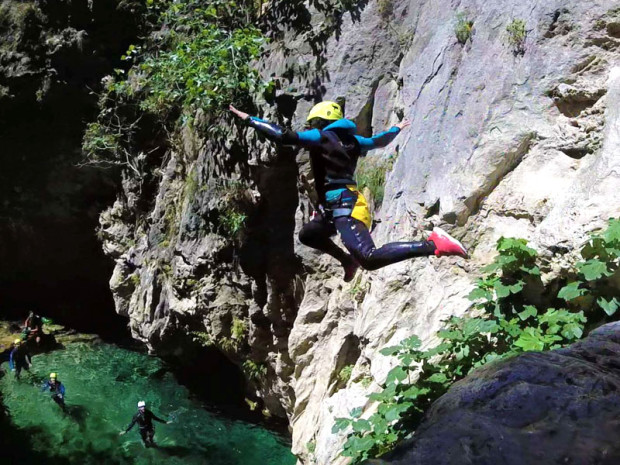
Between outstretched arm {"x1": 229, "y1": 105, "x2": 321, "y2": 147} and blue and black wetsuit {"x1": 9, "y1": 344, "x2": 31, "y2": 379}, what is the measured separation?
10778mm

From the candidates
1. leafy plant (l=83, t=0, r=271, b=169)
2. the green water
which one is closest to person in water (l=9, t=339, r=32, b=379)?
the green water

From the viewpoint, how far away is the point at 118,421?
10.7 metres

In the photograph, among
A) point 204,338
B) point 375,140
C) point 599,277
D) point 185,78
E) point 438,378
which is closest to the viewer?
point 599,277

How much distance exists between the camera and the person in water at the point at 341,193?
3.94 m

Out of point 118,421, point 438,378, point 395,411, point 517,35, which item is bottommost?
point 118,421

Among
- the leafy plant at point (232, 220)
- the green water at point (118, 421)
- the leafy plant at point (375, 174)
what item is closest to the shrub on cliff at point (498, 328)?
the leafy plant at point (375, 174)

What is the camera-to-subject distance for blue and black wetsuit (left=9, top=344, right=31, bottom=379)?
1236 cm

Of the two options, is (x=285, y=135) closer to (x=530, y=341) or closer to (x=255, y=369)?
(x=530, y=341)

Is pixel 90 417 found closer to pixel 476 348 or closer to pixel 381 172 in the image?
pixel 381 172

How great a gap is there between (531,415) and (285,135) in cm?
250

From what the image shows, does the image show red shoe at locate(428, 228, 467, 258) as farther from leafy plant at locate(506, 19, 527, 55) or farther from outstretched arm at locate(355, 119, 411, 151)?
leafy plant at locate(506, 19, 527, 55)

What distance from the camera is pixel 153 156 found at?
1122cm

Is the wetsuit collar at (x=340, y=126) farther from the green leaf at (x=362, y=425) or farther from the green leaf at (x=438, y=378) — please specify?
the green leaf at (x=362, y=425)

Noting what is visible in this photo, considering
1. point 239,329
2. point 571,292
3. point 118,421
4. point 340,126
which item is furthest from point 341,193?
point 118,421
